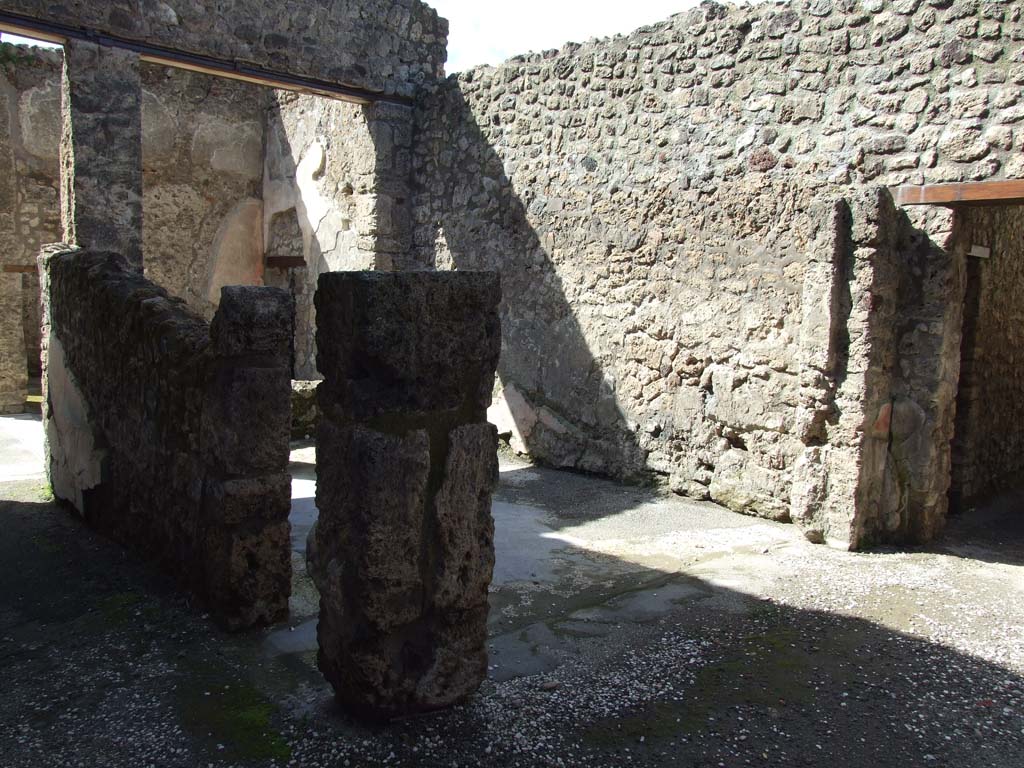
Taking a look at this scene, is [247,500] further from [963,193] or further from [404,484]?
[963,193]

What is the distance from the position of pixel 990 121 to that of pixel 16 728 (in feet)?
16.9

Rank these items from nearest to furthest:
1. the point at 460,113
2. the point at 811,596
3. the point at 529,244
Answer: the point at 811,596, the point at 529,244, the point at 460,113

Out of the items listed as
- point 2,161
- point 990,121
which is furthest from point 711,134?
point 2,161

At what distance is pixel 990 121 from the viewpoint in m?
4.70

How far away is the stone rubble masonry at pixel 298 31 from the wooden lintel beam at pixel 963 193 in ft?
15.8

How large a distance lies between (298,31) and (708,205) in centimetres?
392

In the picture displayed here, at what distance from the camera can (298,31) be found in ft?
24.7

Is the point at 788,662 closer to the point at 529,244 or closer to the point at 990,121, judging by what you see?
the point at 990,121

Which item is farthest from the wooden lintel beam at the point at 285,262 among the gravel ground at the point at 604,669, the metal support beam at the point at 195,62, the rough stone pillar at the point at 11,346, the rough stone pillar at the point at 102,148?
the gravel ground at the point at 604,669

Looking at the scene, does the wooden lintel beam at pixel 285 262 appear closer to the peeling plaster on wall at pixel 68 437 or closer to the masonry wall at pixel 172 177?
the masonry wall at pixel 172 177

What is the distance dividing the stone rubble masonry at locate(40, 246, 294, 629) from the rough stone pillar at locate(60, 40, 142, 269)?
4.56 feet

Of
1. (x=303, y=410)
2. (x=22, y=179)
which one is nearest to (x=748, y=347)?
(x=303, y=410)

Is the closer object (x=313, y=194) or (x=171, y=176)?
(x=313, y=194)

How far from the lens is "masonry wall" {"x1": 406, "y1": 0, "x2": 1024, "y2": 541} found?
4992 millimetres
